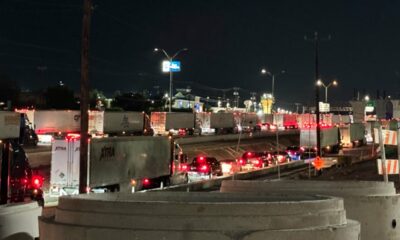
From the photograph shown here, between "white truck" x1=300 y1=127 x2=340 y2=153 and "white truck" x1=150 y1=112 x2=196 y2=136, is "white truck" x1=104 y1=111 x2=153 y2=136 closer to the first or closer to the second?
"white truck" x1=150 y1=112 x2=196 y2=136

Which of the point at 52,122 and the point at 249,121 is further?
the point at 249,121

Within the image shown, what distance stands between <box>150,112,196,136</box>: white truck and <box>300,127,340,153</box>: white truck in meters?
19.6

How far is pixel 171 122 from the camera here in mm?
83250

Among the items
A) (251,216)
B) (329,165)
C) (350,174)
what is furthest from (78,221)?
(329,165)

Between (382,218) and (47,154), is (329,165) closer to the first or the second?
(47,154)

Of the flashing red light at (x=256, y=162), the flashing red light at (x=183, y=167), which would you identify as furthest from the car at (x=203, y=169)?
the flashing red light at (x=256, y=162)

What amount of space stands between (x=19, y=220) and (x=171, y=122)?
7515 centimetres

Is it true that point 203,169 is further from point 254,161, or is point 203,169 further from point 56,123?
point 56,123

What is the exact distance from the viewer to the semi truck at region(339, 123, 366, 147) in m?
78.6

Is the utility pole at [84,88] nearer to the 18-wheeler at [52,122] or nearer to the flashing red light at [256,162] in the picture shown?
the flashing red light at [256,162]

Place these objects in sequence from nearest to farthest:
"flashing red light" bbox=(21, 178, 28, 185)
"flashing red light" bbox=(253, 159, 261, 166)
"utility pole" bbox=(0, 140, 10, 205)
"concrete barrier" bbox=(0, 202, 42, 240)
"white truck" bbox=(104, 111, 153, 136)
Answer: "concrete barrier" bbox=(0, 202, 42, 240) → "utility pole" bbox=(0, 140, 10, 205) → "flashing red light" bbox=(21, 178, 28, 185) → "flashing red light" bbox=(253, 159, 261, 166) → "white truck" bbox=(104, 111, 153, 136)

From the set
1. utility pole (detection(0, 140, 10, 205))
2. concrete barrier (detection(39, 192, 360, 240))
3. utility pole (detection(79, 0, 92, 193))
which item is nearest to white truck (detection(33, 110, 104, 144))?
utility pole (detection(79, 0, 92, 193))

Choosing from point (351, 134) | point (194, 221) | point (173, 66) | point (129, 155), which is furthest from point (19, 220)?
point (173, 66)

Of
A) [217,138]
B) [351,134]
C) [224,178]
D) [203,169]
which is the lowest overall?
[224,178]
